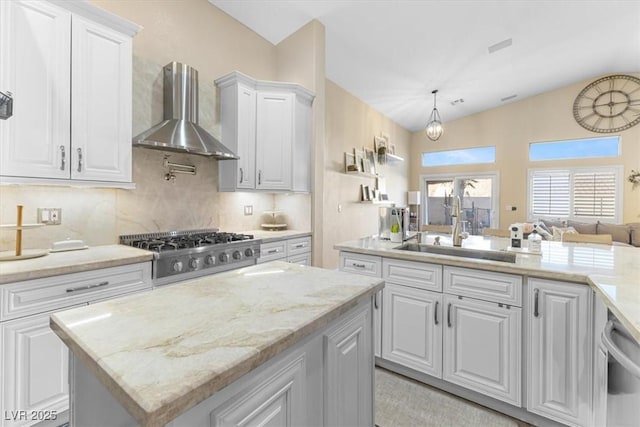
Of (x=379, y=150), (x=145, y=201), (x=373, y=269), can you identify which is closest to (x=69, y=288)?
(x=145, y=201)

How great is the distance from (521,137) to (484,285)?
21.3ft

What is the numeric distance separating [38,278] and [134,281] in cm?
49

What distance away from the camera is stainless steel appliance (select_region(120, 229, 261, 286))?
2.10 meters

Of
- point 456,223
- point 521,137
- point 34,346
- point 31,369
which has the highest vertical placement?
point 521,137

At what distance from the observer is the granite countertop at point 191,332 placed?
1.77ft

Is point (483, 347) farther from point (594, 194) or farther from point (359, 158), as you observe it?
point (594, 194)

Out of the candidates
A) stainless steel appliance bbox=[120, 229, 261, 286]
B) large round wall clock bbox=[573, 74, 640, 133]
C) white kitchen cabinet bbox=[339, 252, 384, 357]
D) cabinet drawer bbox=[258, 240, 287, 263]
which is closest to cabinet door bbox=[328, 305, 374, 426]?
white kitchen cabinet bbox=[339, 252, 384, 357]

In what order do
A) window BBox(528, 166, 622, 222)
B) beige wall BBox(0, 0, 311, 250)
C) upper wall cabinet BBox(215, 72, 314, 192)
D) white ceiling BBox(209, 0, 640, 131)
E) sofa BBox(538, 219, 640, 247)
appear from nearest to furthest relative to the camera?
beige wall BBox(0, 0, 311, 250)
upper wall cabinet BBox(215, 72, 314, 192)
white ceiling BBox(209, 0, 640, 131)
sofa BBox(538, 219, 640, 247)
window BBox(528, 166, 622, 222)

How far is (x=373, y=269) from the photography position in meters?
2.23

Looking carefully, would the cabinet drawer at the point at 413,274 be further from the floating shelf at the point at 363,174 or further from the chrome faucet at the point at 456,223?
the floating shelf at the point at 363,174

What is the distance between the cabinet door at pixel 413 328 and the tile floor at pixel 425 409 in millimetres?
151

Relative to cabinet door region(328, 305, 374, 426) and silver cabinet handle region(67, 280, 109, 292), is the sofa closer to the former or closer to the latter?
cabinet door region(328, 305, 374, 426)

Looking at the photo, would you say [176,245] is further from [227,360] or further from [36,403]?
[227,360]

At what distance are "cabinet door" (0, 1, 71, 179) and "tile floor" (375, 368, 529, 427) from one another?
2.56 meters
